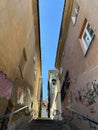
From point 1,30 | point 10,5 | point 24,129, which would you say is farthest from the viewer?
point 24,129

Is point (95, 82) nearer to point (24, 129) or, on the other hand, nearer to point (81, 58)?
point (81, 58)

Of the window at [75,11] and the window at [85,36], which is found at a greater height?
the window at [75,11]

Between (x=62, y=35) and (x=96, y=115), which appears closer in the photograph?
(x=96, y=115)

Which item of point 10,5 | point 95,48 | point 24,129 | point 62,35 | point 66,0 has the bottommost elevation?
point 24,129

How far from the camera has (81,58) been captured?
7.73 meters

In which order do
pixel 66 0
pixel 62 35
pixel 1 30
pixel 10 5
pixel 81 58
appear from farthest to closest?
pixel 62 35 → pixel 66 0 → pixel 81 58 → pixel 10 5 → pixel 1 30

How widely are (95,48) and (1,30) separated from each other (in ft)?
9.77

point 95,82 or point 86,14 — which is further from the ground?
point 86,14

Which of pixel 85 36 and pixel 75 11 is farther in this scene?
pixel 75 11

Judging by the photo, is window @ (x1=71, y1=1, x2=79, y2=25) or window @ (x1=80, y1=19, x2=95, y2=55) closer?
window @ (x1=80, y1=19, x2=95, y2=55)

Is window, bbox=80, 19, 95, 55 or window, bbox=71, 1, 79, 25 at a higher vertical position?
window, bbox=71, 1, 79, 25

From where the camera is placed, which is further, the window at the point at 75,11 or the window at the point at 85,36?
the window at the point at 75,11

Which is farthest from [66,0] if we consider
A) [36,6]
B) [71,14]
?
[36,6]

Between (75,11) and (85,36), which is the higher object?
(75,11)
